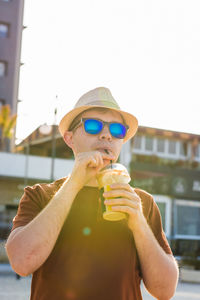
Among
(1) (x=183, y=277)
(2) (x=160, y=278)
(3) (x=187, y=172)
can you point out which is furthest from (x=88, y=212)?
(3) (x=187, y=172)

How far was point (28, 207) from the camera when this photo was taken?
2445mm

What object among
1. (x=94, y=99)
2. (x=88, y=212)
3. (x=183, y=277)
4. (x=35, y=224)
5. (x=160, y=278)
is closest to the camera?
(x=35, y=224)

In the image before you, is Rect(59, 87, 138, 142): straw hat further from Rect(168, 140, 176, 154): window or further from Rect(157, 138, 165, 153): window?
Rect(168, 140, 176, 154): window

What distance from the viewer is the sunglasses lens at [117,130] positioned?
264 centimetres

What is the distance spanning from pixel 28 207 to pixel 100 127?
602 millimetres

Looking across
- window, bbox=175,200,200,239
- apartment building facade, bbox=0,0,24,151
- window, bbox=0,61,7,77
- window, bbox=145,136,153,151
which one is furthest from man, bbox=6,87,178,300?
window, bbox=0,61,7,77

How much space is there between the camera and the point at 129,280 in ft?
7.74

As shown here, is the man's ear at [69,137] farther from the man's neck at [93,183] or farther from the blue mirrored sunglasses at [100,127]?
the man's neck at [93,183]

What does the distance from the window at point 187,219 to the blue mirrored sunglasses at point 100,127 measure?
107ft

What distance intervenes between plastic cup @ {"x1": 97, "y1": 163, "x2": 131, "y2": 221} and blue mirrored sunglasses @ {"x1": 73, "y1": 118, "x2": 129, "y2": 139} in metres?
0.28

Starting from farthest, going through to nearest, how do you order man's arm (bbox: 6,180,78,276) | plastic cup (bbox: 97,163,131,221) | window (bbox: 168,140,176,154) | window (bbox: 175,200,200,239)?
window (bbox: 168,140,176,154)
window (bbox: 175,200,200,239)
plastic cup (bbox: 97,163,131,221)
man's arm (bbox: 6,180,78,276)

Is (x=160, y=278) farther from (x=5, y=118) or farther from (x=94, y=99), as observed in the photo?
(x=5, y=118)

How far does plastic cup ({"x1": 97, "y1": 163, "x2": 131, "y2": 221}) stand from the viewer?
7.45ft

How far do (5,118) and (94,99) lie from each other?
3449cm
